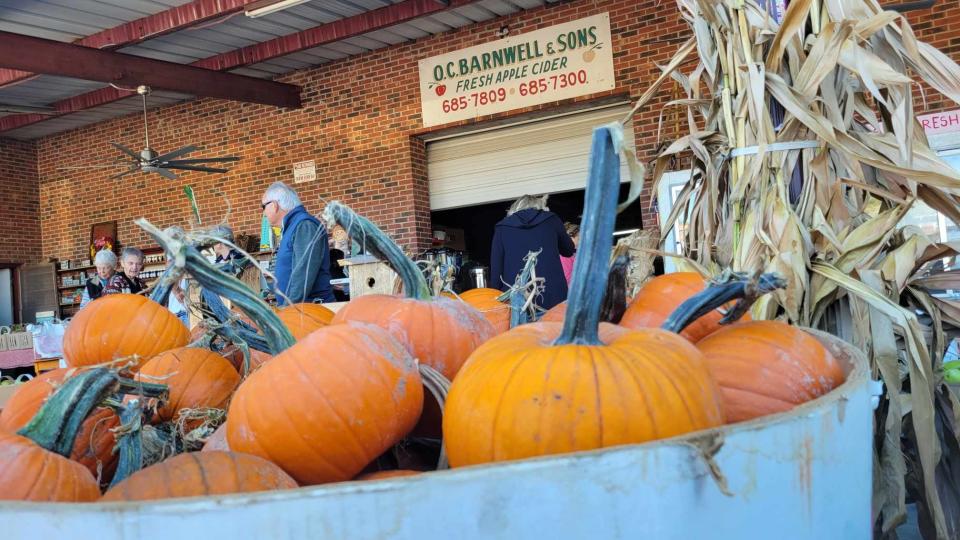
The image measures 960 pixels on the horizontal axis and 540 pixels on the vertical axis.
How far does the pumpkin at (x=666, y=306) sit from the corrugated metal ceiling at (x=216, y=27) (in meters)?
7.50

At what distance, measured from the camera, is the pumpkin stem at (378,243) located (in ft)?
3.91

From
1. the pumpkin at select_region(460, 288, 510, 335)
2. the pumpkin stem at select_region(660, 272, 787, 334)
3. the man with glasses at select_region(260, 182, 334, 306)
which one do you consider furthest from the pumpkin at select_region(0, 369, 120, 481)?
the man with glasses at select_region(260, 182, 334, 306)

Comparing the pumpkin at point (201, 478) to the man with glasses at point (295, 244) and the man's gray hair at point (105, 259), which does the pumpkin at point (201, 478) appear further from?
the man's gray hair at point (105, 259)

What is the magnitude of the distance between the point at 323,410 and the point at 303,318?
683 mm

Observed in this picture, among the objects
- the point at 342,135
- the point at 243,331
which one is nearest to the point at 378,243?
the point at 243,331

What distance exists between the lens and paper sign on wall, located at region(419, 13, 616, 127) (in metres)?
8.20

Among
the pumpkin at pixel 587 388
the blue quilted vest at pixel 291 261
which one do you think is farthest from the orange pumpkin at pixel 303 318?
the blue quilted vest at pixel 291 261

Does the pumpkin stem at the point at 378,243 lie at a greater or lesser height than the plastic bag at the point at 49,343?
greater

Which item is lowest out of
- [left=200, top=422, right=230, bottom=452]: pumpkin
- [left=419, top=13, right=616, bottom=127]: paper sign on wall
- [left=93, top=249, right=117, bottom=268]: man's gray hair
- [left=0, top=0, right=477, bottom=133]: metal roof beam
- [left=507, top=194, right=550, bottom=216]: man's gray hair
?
[left=200, top=422, right=230, bottom=452]: pumpkin

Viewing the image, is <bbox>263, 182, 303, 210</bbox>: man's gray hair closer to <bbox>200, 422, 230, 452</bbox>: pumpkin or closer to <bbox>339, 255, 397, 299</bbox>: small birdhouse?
<bbox>339, 255, 397, 299</bbox>: small birdhouse

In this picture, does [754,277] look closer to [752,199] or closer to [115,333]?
[752,199]

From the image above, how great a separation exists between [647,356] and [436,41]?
8808mm

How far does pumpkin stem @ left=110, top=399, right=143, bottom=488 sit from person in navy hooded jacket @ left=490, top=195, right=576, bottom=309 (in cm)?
436

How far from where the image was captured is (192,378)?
1370 mm
